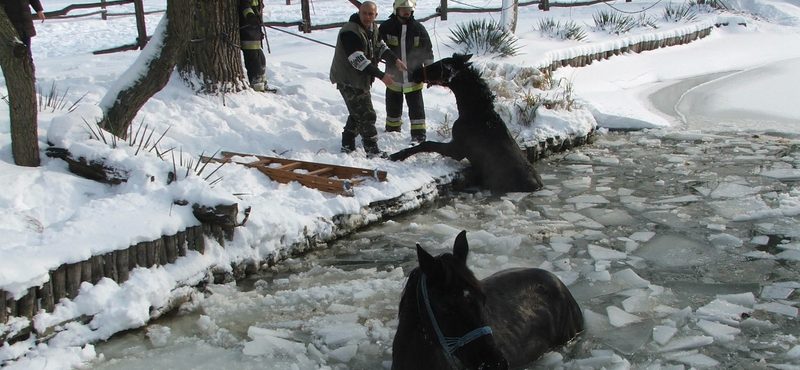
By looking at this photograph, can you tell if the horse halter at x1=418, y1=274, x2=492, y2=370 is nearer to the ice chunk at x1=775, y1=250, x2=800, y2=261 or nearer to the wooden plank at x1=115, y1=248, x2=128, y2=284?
the wooden plank at x1=115, y1=248, x2=128, y2=284

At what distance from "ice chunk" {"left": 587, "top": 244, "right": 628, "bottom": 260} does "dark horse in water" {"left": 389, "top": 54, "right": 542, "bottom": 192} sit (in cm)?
164

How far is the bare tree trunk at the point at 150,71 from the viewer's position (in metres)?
5.99

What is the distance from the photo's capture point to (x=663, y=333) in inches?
165

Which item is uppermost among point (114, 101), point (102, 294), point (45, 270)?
point (114, 101)

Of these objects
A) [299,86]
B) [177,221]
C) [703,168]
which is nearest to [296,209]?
[177,221]

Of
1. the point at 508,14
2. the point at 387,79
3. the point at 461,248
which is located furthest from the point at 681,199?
the point at 508,14

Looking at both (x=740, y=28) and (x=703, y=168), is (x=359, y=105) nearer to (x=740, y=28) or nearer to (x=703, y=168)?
(x=703, y=168)

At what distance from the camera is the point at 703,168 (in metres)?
7.80

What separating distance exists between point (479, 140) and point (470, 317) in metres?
4.54

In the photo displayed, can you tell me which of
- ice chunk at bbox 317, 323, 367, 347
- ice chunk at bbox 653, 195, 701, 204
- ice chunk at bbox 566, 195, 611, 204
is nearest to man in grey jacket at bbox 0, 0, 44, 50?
ice chunk at bbox 317, 323, 367, 347

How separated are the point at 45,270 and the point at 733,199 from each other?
594cm

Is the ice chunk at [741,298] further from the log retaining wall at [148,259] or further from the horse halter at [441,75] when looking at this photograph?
the horse halter at [441,75]

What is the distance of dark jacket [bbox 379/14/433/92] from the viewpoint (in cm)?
783

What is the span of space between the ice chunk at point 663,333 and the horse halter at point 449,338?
1.77 m
